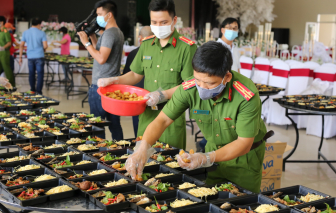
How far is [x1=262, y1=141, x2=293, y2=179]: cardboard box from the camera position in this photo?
9.19 ft

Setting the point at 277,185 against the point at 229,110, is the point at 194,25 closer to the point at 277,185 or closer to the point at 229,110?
the point at 277,185

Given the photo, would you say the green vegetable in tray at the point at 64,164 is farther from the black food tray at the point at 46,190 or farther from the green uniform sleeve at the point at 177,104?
the green uniform sleeve at the point at 177,104

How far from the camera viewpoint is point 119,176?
1732mm

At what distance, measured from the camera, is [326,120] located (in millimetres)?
4941

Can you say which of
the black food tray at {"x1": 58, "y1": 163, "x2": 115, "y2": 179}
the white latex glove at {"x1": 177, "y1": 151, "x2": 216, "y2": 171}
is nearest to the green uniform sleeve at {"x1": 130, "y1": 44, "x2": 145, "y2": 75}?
the black food tray at {"x1": 58, "y1": 163, "x2": 115, "y2": 179}

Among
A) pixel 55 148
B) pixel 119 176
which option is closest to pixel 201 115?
pixel 119 176

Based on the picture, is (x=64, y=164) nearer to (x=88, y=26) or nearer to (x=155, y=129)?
(x=155, y=129)

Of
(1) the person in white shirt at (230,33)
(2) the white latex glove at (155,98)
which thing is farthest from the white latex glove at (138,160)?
(1) the person in white shirt at (230,33)

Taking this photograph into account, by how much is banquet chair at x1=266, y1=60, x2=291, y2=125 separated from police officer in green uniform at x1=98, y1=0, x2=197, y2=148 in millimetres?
3214

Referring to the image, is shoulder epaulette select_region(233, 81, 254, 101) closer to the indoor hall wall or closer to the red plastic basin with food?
the red plastic basin with food

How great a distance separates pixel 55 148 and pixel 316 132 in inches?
154

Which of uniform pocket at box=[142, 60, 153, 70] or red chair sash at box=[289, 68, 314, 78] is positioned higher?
uniform pocket at box=[142, 60, 153, 70]

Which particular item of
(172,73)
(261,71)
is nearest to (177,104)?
(172,73)

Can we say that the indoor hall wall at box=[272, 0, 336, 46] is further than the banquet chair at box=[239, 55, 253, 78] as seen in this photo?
Yes
